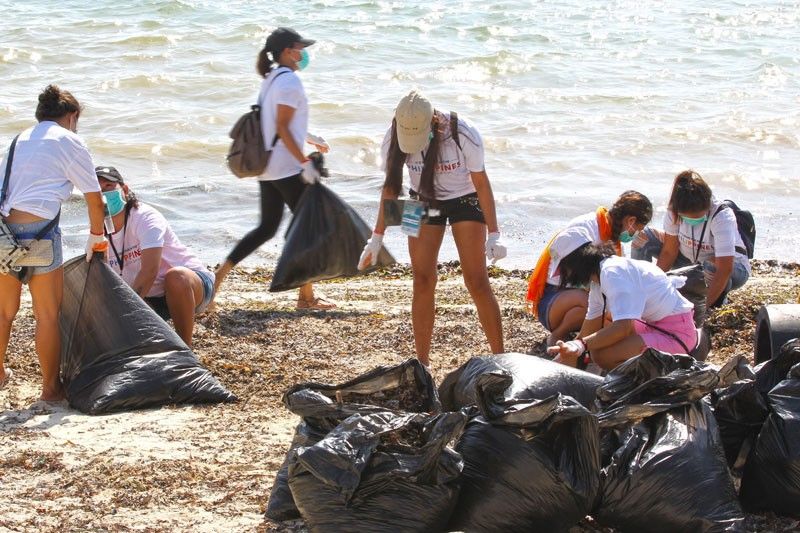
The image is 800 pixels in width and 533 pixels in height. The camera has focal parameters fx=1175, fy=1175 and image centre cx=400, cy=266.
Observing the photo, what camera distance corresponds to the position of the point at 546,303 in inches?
240

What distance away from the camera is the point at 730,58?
1933 cm

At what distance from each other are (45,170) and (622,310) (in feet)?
8.49

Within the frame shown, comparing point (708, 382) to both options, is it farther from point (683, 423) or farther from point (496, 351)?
point (496, 351)

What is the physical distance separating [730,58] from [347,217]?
546 inches

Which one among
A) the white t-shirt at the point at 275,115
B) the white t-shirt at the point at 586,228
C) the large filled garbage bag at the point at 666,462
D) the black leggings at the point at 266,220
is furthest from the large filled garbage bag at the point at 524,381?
the black leggings at the point at 266,220

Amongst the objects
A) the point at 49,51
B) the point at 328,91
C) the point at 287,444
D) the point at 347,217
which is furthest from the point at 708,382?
the point at 49,51

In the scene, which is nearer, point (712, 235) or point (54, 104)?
point (54, 104)

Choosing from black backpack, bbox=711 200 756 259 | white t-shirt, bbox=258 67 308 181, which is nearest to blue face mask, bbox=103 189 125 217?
white t-shirt, bbox=258 67 308 181

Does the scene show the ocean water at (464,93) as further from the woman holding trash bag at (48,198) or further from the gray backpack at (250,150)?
the woman holding trash bag at (48,198)

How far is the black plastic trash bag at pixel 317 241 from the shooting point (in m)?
7.06

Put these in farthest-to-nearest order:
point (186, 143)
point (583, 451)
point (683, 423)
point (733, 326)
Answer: point (186, 143)
point (733, 326)
point (683, 423)
point (583, 451)

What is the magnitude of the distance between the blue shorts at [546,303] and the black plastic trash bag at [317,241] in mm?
1359

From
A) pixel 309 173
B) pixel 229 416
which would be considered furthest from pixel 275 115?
pixel 229 416

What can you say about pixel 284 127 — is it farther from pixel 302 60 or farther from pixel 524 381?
pixel 524 381
